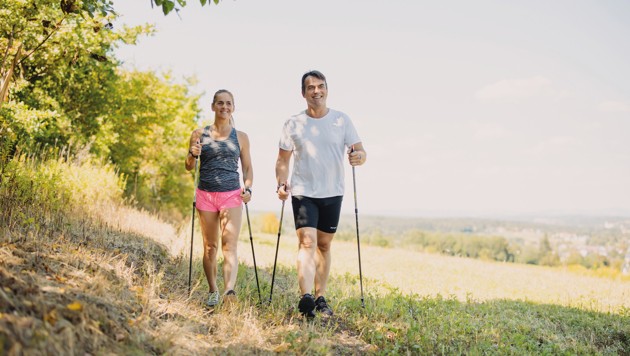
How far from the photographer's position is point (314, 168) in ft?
18.3

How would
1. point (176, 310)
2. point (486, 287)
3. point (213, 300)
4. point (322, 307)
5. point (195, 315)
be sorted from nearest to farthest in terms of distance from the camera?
point (176, 310), point (195, 315), point (213, 300), point (322, 307), point (486, 287)

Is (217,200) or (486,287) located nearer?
(217,200)

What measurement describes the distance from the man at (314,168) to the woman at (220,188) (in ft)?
1.80

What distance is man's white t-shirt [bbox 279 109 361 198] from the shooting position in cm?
557

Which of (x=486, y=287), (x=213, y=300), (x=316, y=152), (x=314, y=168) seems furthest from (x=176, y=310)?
(x=486, y=287)

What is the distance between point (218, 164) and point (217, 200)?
410mm

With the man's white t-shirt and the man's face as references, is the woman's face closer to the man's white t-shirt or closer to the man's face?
the man's white t-shirt

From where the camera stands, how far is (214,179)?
5.48 m

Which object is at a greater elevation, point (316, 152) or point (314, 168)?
point (316, 152)

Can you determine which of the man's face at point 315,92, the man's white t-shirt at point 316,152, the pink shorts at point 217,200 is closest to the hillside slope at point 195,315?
the pink shorts at point 217,200

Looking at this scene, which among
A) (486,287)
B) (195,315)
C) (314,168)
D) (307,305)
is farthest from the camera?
(486,287)

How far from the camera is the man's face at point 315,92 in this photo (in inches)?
223

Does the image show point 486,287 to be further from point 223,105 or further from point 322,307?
point 223,105

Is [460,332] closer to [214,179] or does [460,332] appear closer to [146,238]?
[214,179]
